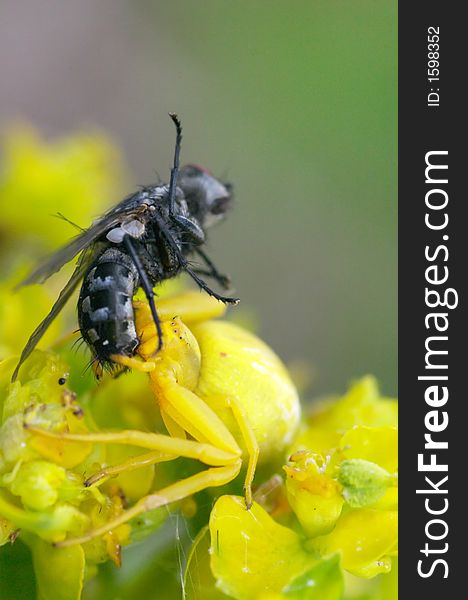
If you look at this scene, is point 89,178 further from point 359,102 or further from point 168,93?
point 168,93

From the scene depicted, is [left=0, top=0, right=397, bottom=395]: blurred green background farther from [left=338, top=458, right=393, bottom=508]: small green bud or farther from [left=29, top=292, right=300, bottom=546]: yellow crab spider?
[left=338, top=458, right=393, bottom=508]: small green bud

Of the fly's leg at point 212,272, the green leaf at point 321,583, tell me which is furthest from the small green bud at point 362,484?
the fly's leg at point 212,272

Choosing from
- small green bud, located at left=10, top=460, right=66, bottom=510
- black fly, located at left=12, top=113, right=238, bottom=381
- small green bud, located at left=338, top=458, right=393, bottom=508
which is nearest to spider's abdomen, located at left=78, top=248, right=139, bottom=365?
black fly, located at left=12, top=113, right=238, bottom=381

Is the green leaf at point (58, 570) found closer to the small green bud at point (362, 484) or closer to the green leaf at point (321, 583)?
the green leaf at point (321, 583)

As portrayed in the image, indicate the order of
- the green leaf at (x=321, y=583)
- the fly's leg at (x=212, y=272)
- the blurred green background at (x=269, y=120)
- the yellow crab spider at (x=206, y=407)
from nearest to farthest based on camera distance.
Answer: the green leaf at (x=321, y=583) → the yellow crab spider at (x=206, y=407) → the fly's leg at (x=212, y=272) → the blurred green background at (x=269, y=120)

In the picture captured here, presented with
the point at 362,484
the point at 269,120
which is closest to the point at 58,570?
the point at 362,484

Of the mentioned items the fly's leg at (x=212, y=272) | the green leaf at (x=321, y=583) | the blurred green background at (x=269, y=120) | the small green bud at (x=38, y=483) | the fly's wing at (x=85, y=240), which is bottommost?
the green leaf at (x=321, y=583)
